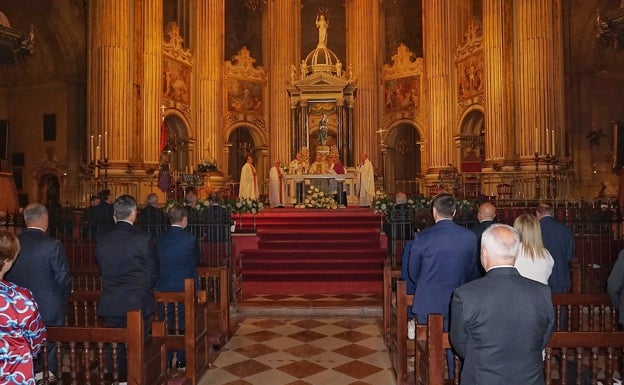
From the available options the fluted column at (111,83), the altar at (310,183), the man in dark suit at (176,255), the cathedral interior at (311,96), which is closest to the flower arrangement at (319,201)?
the altar at (310,183)

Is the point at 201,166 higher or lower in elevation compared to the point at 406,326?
higher

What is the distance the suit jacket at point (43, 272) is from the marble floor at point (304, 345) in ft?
5.99

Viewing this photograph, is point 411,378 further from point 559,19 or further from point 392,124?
point 392,124

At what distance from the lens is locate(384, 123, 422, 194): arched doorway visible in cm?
2811

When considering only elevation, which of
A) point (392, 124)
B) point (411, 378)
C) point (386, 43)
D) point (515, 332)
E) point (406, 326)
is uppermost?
point (386, 43)

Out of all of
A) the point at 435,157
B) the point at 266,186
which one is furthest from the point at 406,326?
the point at 266,186

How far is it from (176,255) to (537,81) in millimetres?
14477

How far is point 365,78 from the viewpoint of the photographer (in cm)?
2531

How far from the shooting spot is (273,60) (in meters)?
25.9

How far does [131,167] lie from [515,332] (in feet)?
53.5

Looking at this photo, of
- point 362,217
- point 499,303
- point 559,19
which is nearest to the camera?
point 499,303

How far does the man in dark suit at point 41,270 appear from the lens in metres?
4.49

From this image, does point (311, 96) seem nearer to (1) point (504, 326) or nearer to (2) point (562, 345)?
(2) point (562, 345)

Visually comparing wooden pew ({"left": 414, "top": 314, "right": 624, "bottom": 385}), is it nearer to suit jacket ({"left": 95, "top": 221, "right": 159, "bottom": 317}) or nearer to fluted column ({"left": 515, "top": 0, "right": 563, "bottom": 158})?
suit jacket ({"left": 95, "top": 221, "right": 159, "bottom": 317})
